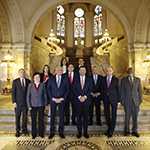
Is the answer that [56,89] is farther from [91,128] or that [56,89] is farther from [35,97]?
[91,128]

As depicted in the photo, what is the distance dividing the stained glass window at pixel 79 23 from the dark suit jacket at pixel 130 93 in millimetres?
19779

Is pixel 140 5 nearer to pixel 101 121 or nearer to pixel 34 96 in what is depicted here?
pixel 101 121

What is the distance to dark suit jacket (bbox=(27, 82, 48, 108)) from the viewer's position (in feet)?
11.5

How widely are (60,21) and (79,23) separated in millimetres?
3088

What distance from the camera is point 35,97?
11.5 ft

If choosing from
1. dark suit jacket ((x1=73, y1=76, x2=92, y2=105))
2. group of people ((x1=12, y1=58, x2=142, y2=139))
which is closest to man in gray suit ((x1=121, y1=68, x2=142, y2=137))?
group of people ((x1=12, y1=58, x2=142, y2=139))

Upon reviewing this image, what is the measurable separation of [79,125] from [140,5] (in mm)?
8702

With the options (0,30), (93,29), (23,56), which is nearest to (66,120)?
(23,56)

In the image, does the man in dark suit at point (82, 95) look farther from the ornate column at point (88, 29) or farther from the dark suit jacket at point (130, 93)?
the ornate column at point (88, 29)

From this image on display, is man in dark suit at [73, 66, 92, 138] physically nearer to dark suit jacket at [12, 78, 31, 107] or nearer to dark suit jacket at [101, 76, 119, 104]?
dark suit jacket at [101, 76, 119, 104]

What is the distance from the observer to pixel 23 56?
911 centimetres

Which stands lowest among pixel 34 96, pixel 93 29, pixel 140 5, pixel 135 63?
pixel 34 96

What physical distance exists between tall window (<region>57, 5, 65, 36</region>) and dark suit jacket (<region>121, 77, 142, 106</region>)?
19.1 meters

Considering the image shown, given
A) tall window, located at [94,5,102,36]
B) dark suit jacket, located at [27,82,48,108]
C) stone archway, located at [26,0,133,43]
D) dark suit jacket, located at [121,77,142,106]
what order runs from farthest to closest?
tall window, located at [94,5,102,36] → stone archway, located at [26,0,133,43] → dark suit jacket, located at [121,77,142,106] → dark suit jacket, located at [27,82,48,108]
